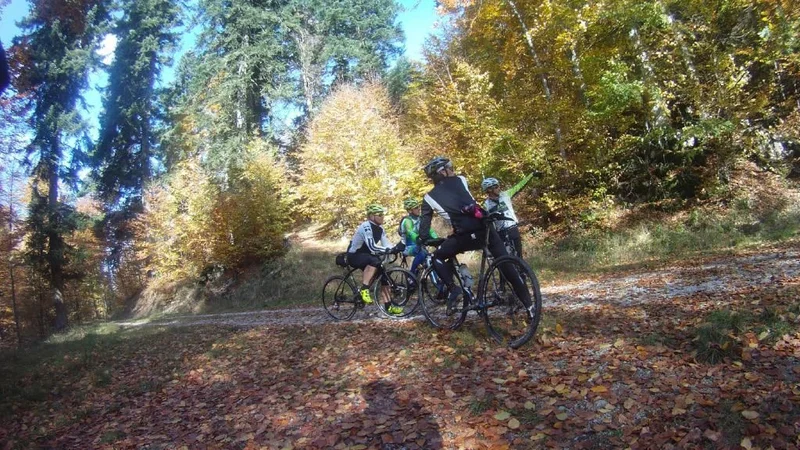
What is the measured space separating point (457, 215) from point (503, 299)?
3.88ft

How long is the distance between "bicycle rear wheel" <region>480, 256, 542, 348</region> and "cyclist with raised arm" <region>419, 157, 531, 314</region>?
0.06 m

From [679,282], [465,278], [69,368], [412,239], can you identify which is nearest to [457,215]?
[465,278]

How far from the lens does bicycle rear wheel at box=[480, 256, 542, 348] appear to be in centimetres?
512

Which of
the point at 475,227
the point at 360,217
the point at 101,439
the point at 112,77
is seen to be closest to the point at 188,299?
the point at 360,217

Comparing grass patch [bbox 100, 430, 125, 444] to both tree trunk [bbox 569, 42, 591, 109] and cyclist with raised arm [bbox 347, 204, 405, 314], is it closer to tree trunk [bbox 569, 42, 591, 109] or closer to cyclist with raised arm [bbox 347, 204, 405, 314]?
cyclist with raised arm [bbox 347, 204, 405, 314]

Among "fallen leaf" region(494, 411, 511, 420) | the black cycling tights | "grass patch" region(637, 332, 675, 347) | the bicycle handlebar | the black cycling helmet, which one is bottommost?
"fallen leaf" region(494, 411, 511, 420)

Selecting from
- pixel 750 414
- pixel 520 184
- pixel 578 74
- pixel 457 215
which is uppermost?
pixel 578 74

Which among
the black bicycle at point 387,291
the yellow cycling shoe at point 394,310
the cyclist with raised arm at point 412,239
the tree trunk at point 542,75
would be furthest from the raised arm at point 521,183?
the tree trunk at point 542,75

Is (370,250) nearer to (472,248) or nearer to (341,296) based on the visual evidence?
(341,296)

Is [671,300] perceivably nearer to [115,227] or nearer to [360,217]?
[360,217]

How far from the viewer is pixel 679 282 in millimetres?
7426

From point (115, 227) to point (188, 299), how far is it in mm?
11661

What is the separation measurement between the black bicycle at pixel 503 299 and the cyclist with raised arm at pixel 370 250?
2446 mm

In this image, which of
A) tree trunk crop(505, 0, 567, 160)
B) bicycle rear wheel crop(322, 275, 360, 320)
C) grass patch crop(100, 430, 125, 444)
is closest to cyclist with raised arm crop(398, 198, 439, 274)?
bicycle rear wheel crop(322, 275, 360, 320)
